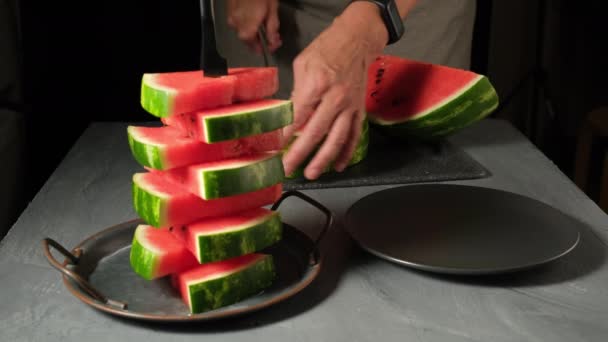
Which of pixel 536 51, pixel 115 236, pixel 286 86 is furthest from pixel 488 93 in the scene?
pixel 536 51

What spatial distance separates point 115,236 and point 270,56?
1.23 m

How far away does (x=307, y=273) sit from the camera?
3.78 ft

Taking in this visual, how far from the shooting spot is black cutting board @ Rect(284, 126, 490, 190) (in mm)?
1680

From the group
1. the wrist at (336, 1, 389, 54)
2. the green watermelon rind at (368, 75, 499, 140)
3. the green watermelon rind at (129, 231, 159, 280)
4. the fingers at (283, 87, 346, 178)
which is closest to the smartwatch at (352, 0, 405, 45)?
the wrist at (336, 1, 389, 54)

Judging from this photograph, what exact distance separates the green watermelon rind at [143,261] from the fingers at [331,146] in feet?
1.52

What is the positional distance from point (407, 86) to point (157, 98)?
1028 millimetres

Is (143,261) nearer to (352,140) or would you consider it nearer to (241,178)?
(241,178)

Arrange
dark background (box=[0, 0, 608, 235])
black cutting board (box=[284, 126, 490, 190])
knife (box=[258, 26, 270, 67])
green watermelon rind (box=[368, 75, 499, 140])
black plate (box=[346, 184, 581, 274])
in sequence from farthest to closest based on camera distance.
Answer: dark background (box=[0, 0, 608, 235]), knife (box=[258, 26, 270, 67]), green watermelon rind (box=[368, 75, 499, 140]), black cutting board (box=[284, 126, 490, 190]), black plate (box=[346, 184, 581, 274])

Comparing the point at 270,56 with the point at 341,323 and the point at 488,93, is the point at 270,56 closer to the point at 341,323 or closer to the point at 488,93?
the point at 488,93

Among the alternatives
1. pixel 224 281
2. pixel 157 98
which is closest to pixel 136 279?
pixel 224 281

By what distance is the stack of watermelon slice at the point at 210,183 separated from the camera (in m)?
1.06

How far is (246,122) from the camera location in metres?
1.07

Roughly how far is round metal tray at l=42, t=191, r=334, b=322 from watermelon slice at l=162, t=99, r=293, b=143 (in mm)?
225

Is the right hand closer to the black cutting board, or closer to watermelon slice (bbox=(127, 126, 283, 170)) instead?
the black cutting board
